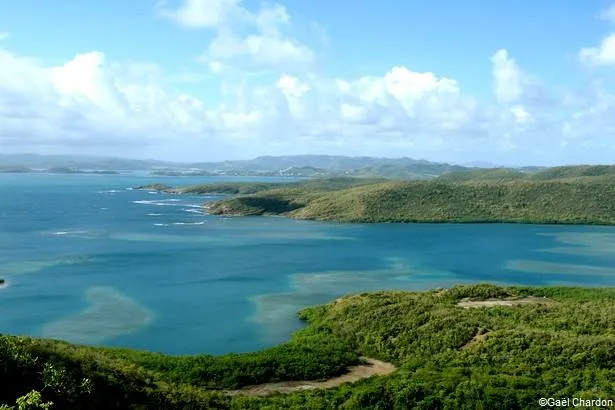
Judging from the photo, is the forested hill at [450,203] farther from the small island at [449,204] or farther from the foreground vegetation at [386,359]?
the foreground vegetation at [386,359]

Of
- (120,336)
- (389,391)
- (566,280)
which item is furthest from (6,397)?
(566,280)

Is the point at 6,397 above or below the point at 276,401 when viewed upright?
above

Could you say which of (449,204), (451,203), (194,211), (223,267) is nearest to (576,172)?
(451,203)

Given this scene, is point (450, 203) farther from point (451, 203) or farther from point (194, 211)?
point (194, 211)

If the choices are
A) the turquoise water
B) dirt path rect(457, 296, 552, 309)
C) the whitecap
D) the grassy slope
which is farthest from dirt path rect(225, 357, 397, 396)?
the whitecap

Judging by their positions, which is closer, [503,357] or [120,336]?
[503,357]

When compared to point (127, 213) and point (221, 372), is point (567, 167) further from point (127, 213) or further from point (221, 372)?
point (221, 372)
